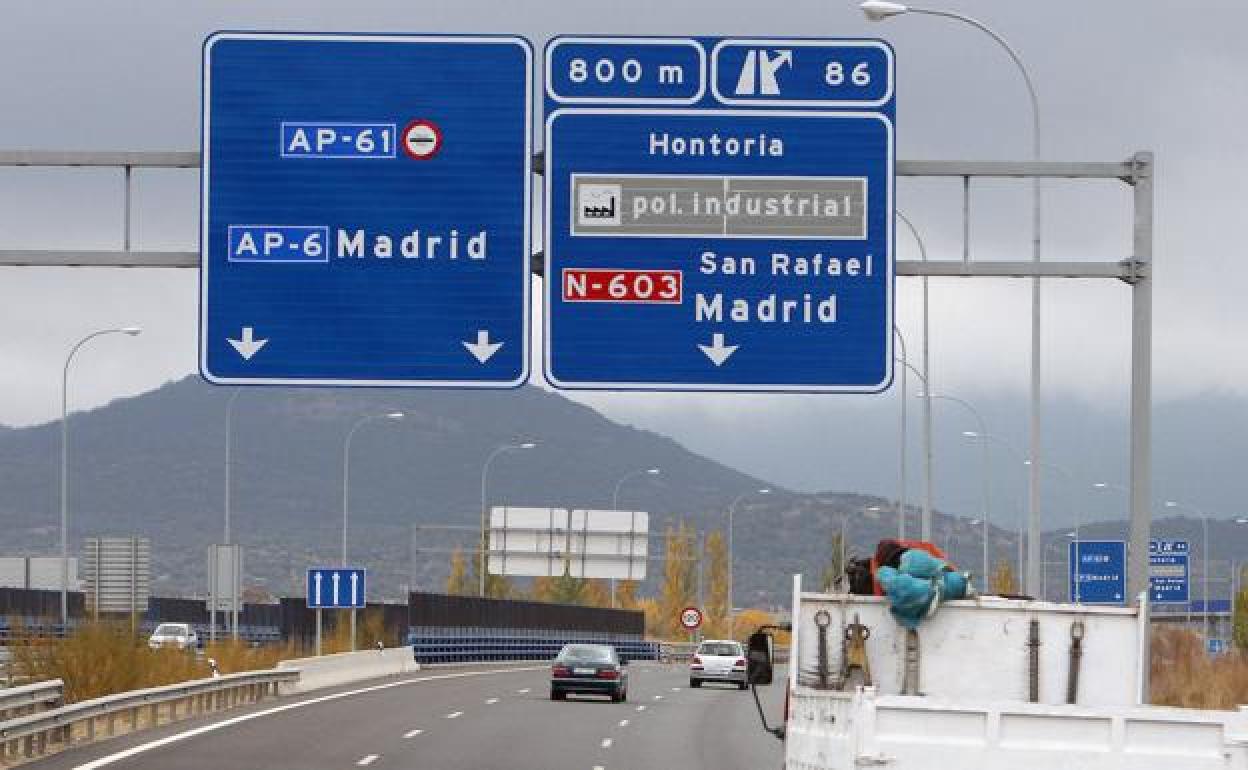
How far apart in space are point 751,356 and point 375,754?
984 centimetres

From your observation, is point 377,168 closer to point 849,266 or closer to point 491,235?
point 491,235

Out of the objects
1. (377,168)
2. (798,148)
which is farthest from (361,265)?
(798,148)

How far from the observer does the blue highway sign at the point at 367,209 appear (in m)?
25.4

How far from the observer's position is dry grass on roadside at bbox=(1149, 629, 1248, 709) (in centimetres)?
4038

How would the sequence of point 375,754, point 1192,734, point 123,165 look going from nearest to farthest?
point 1192,734
point 123,165
point 375,754

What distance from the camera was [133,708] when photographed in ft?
120

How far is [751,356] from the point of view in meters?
25.4

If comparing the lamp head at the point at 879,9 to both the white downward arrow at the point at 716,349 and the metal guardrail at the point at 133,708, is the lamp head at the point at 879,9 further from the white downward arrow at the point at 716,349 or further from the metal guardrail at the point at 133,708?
the metal guardrail at the point at 133,708

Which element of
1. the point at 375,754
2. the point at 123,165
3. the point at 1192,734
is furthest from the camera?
the point at 375,754

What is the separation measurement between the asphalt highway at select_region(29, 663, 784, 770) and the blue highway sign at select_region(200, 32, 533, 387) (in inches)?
255

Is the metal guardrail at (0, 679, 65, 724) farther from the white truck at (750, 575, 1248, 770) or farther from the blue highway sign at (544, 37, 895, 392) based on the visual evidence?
the white truck at (750, 575, 1248, 770)

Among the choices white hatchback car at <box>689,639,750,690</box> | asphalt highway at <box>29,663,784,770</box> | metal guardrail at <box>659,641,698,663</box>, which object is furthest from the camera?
metal guardrail at <box>659,641,698,663</box>

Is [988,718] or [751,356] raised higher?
[751,356]

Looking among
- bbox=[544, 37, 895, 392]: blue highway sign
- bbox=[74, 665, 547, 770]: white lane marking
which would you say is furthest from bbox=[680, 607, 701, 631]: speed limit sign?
bbox=[544, 37, 895, 392]: blue highway sign
